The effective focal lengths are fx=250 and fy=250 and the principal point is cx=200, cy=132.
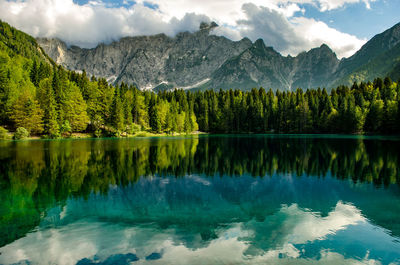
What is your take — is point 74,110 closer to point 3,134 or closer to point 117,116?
point 117,116

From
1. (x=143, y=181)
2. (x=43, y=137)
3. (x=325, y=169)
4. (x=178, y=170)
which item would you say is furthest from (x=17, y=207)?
(x=43, y=137)

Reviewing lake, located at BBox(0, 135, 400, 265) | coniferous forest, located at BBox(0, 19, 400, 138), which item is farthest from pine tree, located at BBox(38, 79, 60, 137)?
lake, located at BBox(0, 135, 400, 265)

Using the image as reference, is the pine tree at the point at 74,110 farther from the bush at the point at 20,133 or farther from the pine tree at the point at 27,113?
the bush at the point at 20,133

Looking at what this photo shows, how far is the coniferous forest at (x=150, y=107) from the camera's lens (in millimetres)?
74562

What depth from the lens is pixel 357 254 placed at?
8641 mm

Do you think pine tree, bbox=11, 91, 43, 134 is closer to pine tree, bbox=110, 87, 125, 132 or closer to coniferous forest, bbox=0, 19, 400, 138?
coniferous forest, bbox=0, 19, 400, 138

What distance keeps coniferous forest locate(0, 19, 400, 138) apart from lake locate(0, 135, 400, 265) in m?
63.1

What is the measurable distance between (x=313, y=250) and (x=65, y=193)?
14.8m

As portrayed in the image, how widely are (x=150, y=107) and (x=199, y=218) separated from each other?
113 meters

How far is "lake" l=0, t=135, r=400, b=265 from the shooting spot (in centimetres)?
872

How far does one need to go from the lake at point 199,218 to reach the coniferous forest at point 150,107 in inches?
2486

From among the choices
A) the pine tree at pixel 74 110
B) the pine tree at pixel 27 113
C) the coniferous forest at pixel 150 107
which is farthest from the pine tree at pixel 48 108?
the pine tree at pixel 74 110

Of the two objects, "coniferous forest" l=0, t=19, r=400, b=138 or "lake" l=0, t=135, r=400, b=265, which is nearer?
"lake" l=0, t=135, r=400, b=265

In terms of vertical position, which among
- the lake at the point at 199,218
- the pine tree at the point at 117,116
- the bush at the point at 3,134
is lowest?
the lake at the point at 199,218
